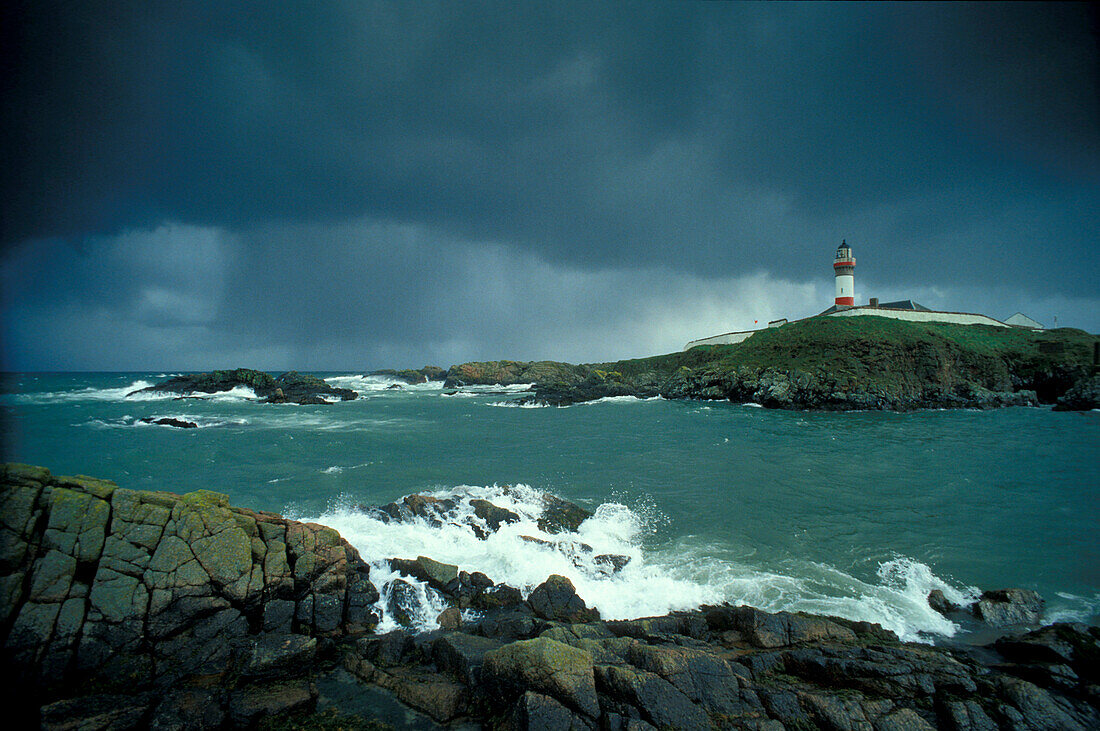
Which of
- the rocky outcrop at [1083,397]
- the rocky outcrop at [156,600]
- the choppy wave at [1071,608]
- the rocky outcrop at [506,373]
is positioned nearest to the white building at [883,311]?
the rocky outcrop at [1083,397]

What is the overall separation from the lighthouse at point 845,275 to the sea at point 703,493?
3634cm

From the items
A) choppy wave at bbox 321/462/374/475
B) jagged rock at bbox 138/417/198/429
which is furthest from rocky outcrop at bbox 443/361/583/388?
choppy wave at bbox 321/462/374/475

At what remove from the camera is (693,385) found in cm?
6203

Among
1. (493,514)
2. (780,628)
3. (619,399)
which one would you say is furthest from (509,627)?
(619,399)

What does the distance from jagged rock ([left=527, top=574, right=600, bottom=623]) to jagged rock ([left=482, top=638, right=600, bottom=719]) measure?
324 cm

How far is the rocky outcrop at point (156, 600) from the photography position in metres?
6.57

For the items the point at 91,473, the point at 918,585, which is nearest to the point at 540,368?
the point at 91,473

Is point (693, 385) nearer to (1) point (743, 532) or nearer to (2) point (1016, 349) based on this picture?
(2) point (1016, 349)

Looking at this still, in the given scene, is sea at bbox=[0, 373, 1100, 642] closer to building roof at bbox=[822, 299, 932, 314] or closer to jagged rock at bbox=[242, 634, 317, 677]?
jagged rock at bbox=[242, 634, 317, 677]

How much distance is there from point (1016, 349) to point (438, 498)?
70.2 metres

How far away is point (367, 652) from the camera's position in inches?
300

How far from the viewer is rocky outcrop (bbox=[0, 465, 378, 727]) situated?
21.6 feet

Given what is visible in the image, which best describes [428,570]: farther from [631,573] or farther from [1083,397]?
[1083,397]

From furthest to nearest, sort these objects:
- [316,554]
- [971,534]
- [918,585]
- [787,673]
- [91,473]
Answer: [91,473] < [971,534] < [918,585] < [316,554] < [787,673]
